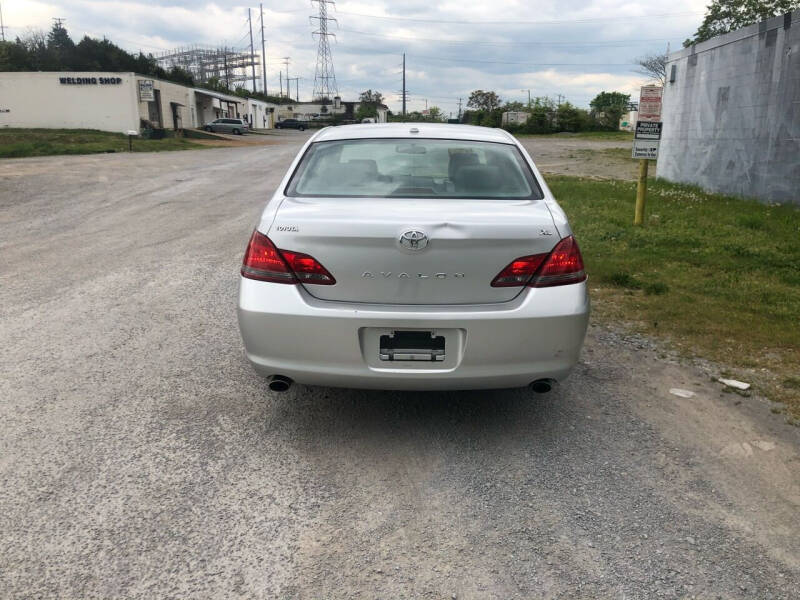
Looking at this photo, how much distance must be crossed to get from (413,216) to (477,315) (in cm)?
57

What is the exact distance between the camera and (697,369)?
4684 millimetres

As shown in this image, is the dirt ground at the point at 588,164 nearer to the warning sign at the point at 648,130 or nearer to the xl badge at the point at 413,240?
the warning sign at the point at 648,130

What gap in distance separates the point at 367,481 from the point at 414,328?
2.42 ft

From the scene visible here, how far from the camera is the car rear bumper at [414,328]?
325 cm

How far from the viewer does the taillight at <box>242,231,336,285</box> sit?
131 inches

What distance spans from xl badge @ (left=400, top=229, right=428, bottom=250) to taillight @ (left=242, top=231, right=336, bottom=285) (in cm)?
39

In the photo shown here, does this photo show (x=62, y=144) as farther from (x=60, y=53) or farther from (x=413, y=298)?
(x=60, y=53)

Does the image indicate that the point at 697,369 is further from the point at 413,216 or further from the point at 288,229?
the point at 288,229

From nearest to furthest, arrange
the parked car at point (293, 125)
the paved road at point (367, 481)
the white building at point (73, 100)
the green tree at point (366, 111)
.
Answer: the paved road at point (367, 481)
the white building at point (73, 100)
the parked car at point (293, 125)
the green tree at point (366, 111)

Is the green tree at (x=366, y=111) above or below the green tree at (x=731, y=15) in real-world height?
below

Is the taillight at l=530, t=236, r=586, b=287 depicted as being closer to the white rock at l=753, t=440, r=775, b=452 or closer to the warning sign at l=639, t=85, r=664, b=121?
the white rock at l=753, t=440, r=775, b=452

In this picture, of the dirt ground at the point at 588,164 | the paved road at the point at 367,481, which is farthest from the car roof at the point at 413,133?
the dirt ground at the point at 588,164

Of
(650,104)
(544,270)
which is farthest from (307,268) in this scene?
(650,104)

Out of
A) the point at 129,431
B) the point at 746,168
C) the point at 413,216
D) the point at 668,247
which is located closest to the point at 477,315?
the point at 413,216
